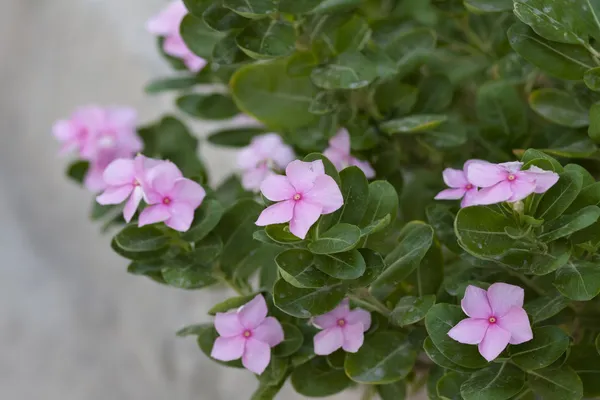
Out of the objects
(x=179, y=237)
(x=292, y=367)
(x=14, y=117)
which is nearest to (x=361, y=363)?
(x=292, y=367)

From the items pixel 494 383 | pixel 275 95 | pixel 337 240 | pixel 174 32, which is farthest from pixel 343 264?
pixel 174 32

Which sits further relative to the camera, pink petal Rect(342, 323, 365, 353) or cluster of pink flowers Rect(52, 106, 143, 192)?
cluster of pink flowers Rect(52, 106, 143, 192)

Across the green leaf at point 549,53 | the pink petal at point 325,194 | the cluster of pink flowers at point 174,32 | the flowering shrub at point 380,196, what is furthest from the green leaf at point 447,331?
the cluster of pink flowers at point 174,32

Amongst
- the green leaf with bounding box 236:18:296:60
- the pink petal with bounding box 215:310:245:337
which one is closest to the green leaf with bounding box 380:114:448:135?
the green leaf with bounding box 236:18:296:60

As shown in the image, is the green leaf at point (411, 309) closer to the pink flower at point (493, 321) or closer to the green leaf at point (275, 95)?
the pink flower at point (493, 321)

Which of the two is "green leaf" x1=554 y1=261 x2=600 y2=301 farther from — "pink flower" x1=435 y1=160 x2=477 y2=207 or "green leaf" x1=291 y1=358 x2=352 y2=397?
"green leaf" x1=291 y1=358 x2=352 y2=397

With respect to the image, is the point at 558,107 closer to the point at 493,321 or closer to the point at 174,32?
the point at 493,321
